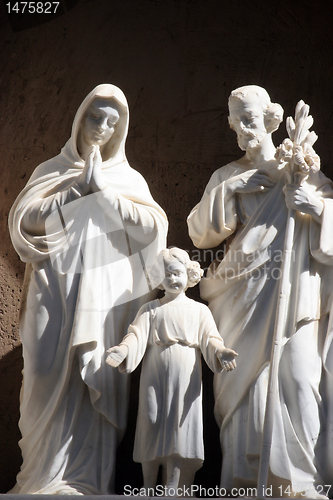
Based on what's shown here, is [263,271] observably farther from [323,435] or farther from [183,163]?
[183,163]

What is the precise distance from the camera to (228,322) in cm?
484

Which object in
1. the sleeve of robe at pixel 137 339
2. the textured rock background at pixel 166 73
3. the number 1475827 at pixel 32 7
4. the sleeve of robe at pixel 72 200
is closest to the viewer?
the sleeve of robe at pixel 137 339

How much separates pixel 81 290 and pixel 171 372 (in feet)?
2.04

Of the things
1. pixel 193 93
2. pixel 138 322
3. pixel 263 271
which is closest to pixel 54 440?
pixel 138 322

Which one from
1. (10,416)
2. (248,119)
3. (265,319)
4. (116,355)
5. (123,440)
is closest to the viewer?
(116,355)

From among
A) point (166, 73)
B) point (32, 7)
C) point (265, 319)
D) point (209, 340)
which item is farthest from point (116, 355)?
point (32, 7)

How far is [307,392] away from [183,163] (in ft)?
6.29

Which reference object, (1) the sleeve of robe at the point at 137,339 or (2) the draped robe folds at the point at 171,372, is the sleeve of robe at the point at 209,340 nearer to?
(2) the draped robe folds at the point at 171,372

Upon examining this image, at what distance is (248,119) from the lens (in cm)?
505

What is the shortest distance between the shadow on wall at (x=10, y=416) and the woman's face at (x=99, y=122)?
1.34 m

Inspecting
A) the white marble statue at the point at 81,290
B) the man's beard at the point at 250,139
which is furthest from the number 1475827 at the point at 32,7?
the man's beard at the point at 250,139

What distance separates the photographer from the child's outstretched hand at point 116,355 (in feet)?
14.5

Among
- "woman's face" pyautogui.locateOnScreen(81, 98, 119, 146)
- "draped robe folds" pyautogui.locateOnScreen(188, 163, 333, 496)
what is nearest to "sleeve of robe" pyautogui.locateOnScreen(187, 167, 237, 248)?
"draped robe folds" pyautogui.locateOnScreen(188, 163, 333, 496)

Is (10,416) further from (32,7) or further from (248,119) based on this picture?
(32,7)
